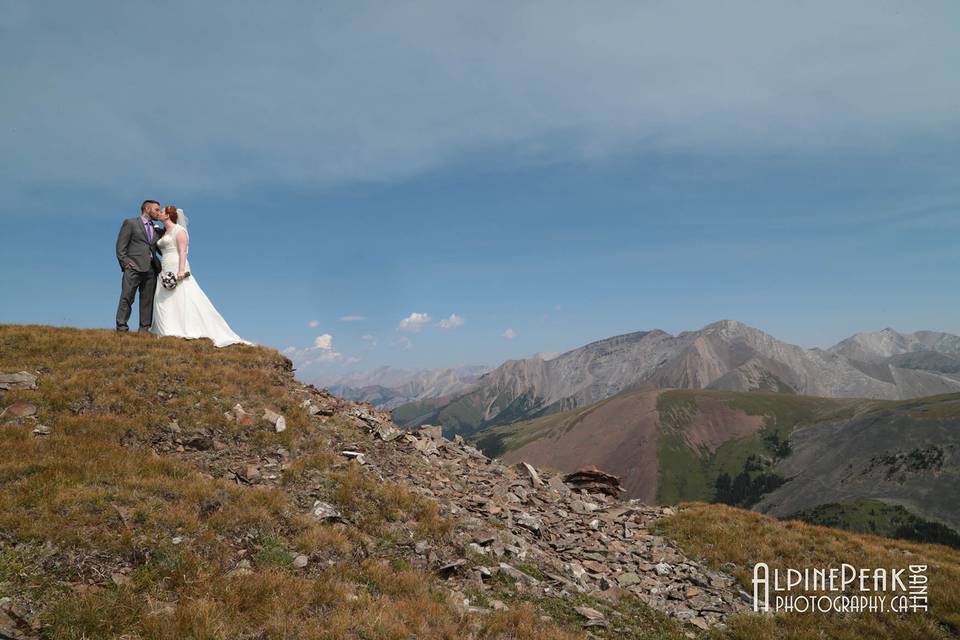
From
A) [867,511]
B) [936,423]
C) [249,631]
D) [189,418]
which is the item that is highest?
[189,418]

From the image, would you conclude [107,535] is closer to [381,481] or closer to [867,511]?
[381,481]

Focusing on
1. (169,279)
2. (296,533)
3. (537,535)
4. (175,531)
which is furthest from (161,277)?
(537,535)

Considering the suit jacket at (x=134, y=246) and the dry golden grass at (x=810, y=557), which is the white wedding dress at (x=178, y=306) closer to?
the suit jacket at (x=134, y=246)

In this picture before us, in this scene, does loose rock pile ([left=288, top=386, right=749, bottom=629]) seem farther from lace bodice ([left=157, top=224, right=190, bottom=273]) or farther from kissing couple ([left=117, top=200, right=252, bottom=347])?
lace bodice ([left=157, top=224, right=190, bottom=273])

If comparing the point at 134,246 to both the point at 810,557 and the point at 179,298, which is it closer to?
the point at 179,298

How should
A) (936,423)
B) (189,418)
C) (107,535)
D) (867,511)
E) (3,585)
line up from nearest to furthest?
(3,585) < (107,535) < (189,418) < (867,511) < (936,423)

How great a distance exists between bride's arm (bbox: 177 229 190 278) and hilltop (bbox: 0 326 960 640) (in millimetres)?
3200

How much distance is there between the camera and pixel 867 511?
163 m

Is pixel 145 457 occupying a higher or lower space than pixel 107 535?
higher

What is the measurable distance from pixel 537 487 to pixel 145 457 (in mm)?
16750

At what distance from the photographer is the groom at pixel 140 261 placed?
19.7 meters

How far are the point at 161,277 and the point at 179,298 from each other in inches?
51.2

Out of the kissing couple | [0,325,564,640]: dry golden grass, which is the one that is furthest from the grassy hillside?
the kissing couple

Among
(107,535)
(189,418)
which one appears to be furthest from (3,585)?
(189,418)
